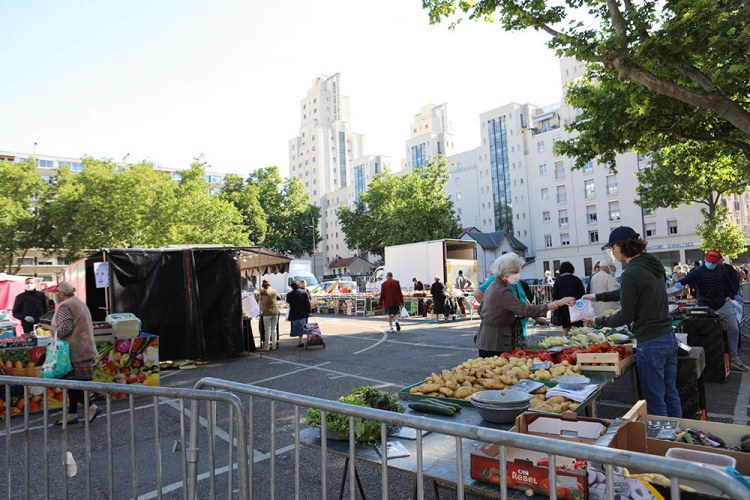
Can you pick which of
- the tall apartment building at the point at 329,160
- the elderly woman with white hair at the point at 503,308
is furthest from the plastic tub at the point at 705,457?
the tall apartment building at the point at 329,160

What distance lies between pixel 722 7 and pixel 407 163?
306ft

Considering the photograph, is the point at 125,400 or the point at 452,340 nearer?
the point at 125,400

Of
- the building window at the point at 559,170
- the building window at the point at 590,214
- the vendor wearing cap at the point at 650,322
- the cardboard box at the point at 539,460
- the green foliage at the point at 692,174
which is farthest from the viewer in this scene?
the building window at the point at 559,170

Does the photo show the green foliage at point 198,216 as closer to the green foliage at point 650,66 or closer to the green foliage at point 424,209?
the green foliage at point 424,209

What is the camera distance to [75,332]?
6711 mm

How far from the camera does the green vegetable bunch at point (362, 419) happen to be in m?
2.94

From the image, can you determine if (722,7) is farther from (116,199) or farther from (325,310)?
(116,199)

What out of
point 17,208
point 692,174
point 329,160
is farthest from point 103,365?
point 329,160

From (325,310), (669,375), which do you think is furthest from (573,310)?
(325,310)

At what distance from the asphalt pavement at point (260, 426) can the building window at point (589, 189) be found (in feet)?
147

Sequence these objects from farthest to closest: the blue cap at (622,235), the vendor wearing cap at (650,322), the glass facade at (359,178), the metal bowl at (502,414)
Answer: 1. the glass facade at (359,178)
2. the blue cap at (622,235)
3. the vendor wearing cap at (650,322)
4. the metal bowl at (502,414)

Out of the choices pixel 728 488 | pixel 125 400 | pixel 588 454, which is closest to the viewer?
pixel 728 488

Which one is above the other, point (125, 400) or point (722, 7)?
point (722, 7)

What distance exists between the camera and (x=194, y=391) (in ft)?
→ 8.36
